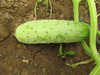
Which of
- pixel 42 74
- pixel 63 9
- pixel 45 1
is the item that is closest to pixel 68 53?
pixel 42 74

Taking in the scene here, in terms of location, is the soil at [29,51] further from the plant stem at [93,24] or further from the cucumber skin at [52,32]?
the plant stem at [93,24]

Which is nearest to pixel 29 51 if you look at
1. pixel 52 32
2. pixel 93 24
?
pixel 52 32

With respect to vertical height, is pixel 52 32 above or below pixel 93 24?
below

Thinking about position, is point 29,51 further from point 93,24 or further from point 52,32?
point 93,24

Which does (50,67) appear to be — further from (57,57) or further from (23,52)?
(23,52)

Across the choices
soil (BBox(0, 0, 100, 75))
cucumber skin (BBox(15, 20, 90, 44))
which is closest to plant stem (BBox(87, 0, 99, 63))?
cucumber skin (BBox(15, 20, 90, 44))

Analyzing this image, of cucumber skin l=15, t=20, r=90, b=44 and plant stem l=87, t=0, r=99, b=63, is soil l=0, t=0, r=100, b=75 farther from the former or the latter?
plant stem l=87, t=0, r=99, b=63
